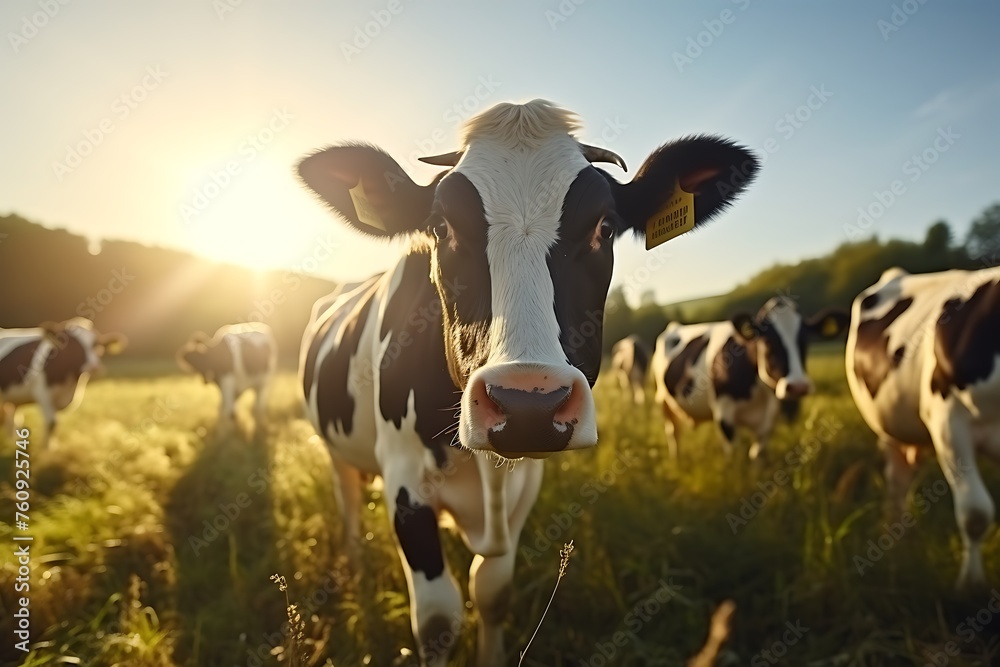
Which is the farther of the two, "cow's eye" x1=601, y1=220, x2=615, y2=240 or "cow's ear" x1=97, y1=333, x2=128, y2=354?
"cow's ear" x1=97, y1=333, x2=128, y2=354

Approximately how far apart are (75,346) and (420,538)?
30.6 ft

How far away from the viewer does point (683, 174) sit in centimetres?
246

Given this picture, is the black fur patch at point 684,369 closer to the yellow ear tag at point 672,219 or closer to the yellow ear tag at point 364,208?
the yellow ear tag at point 672,219

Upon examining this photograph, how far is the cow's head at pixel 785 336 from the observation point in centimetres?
636

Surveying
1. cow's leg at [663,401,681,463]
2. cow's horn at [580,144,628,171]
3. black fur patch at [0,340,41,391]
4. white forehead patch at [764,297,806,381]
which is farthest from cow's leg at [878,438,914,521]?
black fur patch at [0,340,41,391]

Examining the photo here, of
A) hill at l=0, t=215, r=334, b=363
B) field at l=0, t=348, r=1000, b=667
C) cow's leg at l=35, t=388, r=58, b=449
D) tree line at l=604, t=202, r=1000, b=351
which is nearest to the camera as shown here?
field at l=0, t=348, r=1000, b=667

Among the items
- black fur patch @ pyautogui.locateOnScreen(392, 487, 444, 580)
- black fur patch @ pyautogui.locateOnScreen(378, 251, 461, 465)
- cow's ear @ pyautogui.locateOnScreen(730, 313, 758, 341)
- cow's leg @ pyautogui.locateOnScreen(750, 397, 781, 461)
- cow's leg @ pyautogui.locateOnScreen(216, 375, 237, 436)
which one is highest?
cow's leg @ pyautogui.locateOnScreen(216, 375, 237, 436)

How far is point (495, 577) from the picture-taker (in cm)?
266

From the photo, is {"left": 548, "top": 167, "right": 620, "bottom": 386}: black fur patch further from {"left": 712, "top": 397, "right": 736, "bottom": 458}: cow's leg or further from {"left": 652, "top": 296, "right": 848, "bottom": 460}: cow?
{"left": 712, "top": 397, "right": 736, "bottom": 458}: cow's leg

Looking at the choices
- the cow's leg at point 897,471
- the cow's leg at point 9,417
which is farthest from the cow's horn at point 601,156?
the cow's leg at point 9,417

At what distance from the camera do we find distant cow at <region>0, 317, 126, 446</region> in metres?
7.95

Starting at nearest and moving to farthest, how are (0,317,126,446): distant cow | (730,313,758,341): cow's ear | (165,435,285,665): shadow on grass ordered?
1. (165,435,285,665): shadow on grass
2. (730,313,758,341): cow's ear
3. (0,317,126,446): distant cow

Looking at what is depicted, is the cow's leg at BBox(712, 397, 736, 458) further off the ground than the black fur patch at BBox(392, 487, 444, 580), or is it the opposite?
the black fur patch at BBox(392, 487, 444, 580)

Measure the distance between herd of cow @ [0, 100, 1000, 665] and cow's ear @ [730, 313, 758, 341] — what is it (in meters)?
2.19
